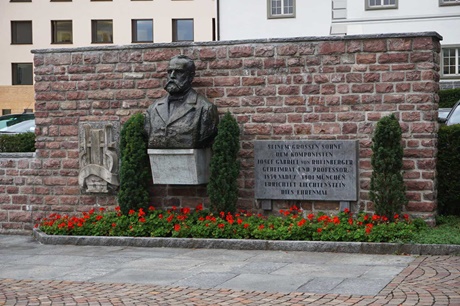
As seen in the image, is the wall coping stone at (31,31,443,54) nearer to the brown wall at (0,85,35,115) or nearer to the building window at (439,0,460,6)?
the building window at (439,0,460,6)

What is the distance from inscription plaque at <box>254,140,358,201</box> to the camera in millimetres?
11898

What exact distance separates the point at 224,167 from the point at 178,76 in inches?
57.6

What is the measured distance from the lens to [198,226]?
11750 mm

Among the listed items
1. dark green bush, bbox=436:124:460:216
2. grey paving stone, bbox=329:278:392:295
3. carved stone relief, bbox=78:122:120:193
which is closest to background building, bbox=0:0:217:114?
carved stone relief, bbox=78:122:120:193

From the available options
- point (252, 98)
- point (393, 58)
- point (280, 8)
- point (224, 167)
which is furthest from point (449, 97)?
point (280, 8)

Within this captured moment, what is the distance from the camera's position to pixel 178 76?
1220 cm

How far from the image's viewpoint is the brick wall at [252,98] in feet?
38.3

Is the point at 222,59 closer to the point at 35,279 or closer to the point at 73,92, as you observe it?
the point at 73,92

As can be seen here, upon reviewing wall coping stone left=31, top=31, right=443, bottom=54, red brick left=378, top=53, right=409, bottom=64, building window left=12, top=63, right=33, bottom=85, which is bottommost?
red brick left=378, top=53, right=409, bottom=64

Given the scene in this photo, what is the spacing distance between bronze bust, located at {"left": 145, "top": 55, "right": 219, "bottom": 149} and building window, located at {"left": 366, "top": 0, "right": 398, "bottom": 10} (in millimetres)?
21315

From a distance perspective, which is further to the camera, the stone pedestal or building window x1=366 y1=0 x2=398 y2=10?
building window x1=366 y1=0 x2=398 y2=10

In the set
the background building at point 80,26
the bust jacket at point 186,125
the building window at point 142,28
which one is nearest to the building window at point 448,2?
the background building at point 80,26

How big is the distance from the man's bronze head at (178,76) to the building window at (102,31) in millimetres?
36357

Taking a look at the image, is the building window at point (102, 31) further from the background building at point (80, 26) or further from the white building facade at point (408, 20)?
the white building facade at point (408, 20)
